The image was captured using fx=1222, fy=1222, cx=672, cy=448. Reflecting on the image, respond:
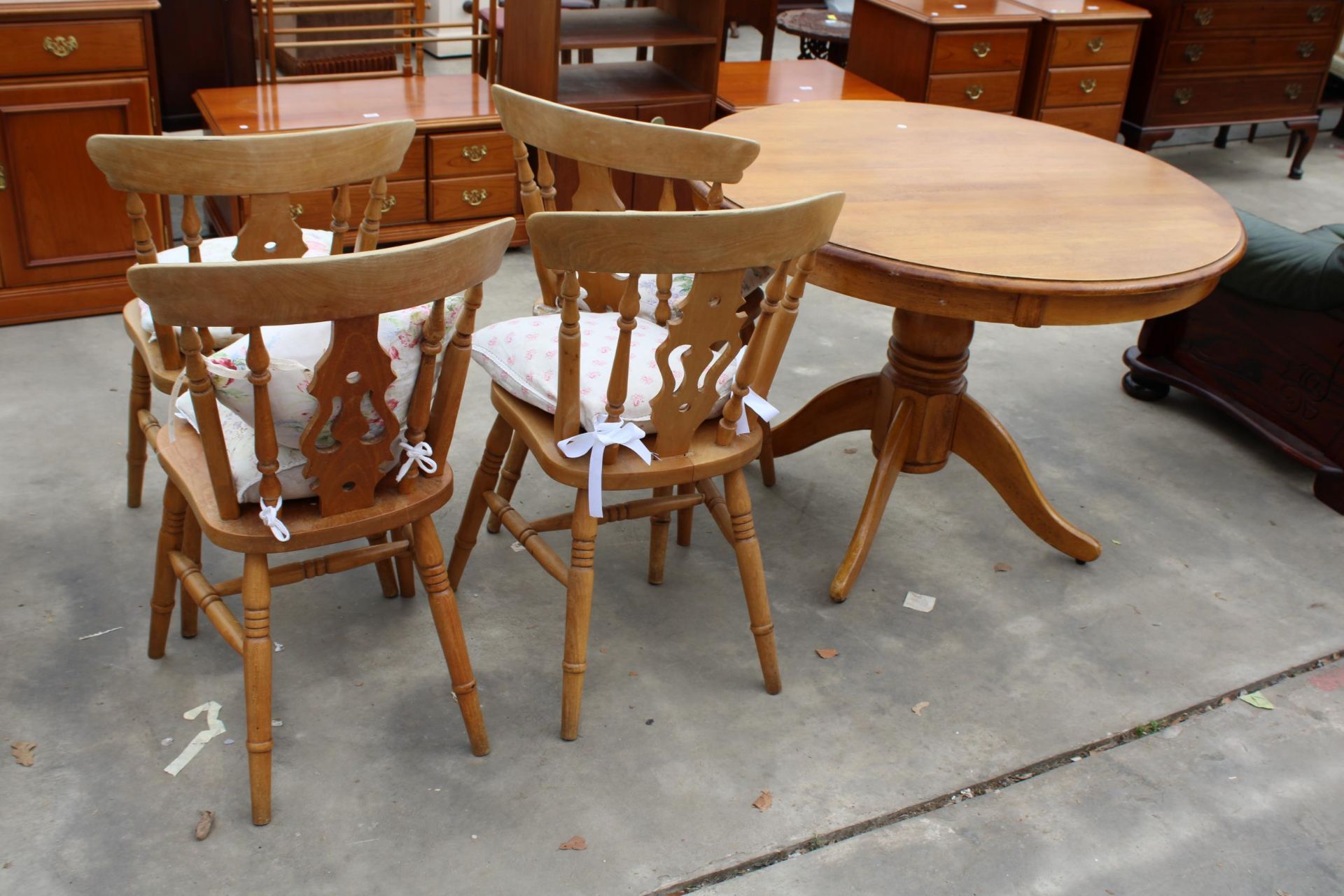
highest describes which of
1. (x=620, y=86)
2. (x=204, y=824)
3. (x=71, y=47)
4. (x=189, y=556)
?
(x=71, y=47)

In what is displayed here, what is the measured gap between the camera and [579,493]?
2033 mm

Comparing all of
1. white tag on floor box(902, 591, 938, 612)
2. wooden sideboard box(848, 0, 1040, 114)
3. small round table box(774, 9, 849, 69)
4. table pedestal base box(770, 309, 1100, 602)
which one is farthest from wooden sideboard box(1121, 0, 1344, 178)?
white tag on floor box(902, 591, 938, 612)

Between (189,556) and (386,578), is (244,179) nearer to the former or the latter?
(189,556)

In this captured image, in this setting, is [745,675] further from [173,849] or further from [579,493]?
[173,849]

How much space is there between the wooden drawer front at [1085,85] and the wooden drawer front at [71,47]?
323cm

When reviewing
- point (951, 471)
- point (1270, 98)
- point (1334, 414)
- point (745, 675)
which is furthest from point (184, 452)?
point (1270, 98)

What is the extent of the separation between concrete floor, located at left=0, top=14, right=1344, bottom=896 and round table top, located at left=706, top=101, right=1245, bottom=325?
70 centimetres

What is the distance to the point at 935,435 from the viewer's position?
265 cm

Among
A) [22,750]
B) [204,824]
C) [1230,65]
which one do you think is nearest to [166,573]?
[22,750]

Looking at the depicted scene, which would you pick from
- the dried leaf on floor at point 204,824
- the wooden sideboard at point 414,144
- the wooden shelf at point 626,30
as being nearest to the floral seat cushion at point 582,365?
the dried leaf on floor at point 204,824

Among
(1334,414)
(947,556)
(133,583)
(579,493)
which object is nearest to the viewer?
(579,493)

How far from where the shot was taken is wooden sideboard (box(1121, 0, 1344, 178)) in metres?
4.85

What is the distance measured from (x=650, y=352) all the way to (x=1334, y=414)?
1.82 metres

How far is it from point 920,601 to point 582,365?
3.04 ft
